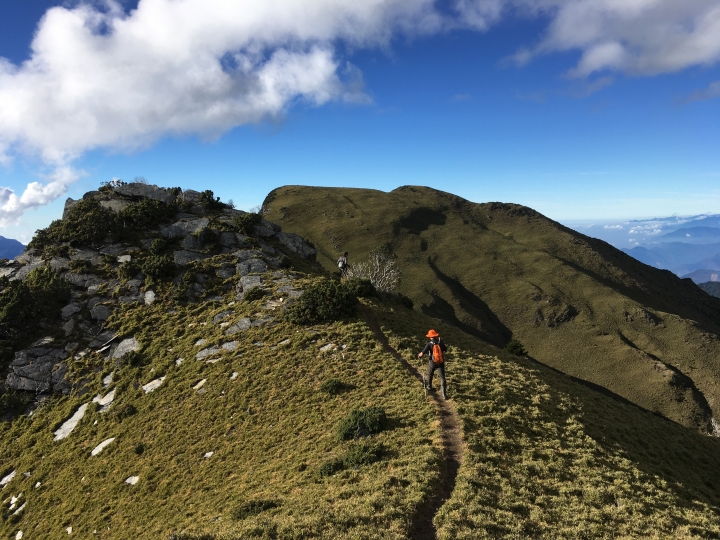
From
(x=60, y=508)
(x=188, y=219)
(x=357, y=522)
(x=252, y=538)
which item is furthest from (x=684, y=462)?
(x=188, y=219)

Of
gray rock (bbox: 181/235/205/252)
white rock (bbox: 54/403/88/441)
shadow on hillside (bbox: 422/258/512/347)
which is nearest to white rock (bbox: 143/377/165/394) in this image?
white rock (bbox: 54/403/88/441)

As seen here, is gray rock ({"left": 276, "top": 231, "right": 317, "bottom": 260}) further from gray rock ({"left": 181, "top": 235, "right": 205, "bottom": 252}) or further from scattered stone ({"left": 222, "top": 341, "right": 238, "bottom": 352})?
scattered stone ({"left": 222, "top": 341, "right": 238, "bottom": 352})

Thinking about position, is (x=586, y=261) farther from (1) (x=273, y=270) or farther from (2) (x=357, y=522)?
(2) (x=357, y=522)

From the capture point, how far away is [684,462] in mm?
20281

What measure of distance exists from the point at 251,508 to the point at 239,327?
59.6ft

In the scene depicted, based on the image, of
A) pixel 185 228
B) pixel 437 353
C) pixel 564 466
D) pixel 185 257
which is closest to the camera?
pixel 564 466

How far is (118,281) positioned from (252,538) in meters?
34.1

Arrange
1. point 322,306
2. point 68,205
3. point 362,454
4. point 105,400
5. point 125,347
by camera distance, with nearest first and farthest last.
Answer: point 362,454 → point 105,400 → point 322,306 → point 125,347 → point 68,205

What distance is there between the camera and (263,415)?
68.6ft

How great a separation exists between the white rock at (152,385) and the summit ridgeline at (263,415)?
0.22 meters

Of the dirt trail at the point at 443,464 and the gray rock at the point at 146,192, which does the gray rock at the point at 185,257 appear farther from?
the dirt trail at the point at 443,464

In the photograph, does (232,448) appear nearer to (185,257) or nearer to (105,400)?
(105,400)

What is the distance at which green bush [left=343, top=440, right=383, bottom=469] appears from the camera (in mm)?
14945

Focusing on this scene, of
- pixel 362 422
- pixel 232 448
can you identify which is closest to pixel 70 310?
pixel 232 448
